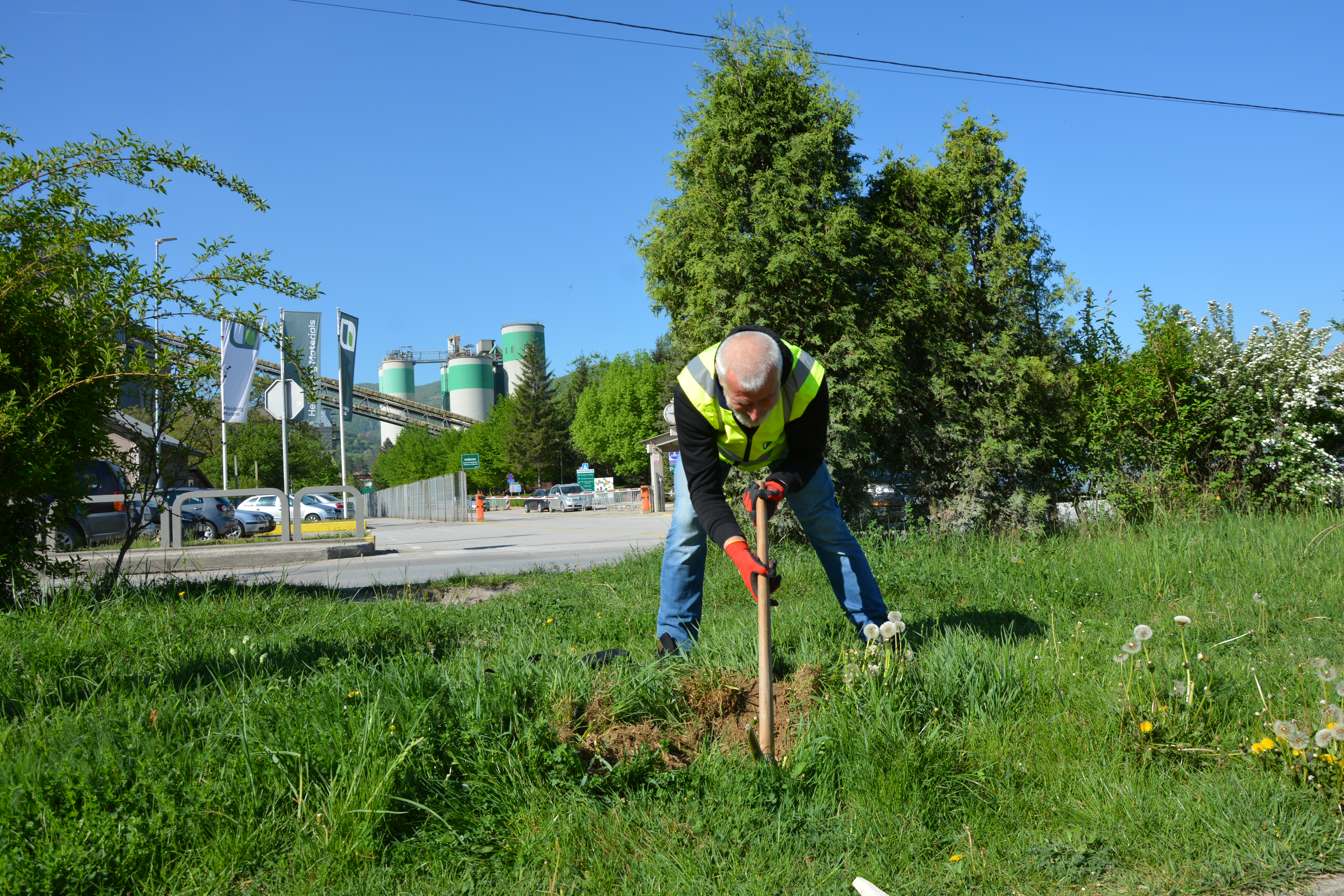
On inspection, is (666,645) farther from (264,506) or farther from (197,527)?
(264,506)

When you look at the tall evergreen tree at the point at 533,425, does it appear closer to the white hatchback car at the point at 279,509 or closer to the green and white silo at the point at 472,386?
the white hatchback car at the point at 279,509

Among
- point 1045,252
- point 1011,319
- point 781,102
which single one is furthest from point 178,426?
point 1045,252

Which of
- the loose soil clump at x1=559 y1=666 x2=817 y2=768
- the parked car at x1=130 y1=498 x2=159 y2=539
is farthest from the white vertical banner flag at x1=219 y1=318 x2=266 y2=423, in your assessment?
the loose soil clump at x1=559 y1=666 x2=817 y2=768

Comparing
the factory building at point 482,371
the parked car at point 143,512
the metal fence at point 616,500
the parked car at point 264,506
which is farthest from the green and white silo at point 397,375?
the parked car at point 143,512

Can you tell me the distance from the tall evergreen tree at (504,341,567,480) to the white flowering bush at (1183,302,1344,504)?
6158 cm

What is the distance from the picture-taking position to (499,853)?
90.2 inches

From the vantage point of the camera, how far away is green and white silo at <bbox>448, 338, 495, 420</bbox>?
102688 mm

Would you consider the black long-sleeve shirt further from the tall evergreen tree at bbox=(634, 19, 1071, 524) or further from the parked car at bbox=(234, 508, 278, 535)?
the parked car at bbox=(234, 508, 278, 535)

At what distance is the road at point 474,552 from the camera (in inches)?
350

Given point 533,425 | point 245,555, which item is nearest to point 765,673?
point 245,555

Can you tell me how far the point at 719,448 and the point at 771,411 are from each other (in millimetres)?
450

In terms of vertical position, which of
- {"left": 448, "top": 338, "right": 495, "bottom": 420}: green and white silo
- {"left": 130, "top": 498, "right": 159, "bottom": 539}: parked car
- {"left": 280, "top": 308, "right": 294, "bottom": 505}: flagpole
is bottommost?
{"left": 130, "top": 498, "right": 159, "bottom": 539}: parked car

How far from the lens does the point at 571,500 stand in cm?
4644

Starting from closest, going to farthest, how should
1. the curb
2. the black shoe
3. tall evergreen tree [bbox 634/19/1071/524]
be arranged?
1. the black shoe
2. tall evergreen tree [bbox 634/19/1071/524]
3. the curb
